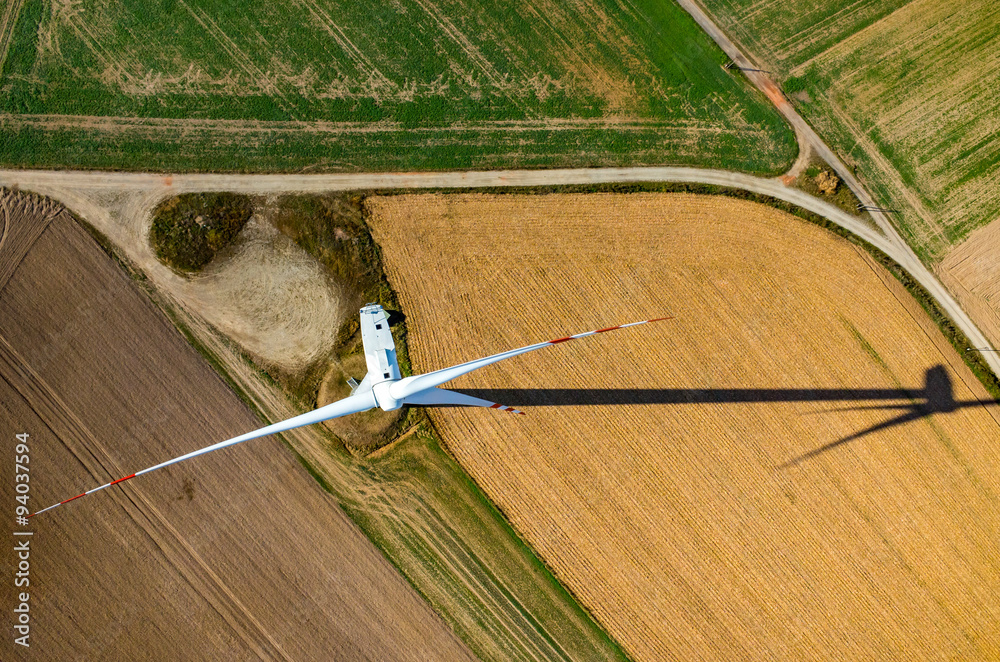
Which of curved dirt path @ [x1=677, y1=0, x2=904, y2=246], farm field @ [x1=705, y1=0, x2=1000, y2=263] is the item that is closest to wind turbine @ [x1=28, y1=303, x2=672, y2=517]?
curved dirt path @ [x1=677, y1=0, x2=904, y2=246]

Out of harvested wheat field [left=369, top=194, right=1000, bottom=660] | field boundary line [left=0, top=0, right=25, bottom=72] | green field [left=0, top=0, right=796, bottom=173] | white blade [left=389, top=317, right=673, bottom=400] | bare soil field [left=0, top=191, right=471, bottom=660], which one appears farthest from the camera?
field boundary line [left=0, top=0, right=25, bottom=72]

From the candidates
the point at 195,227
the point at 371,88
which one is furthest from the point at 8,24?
the point at 371,88

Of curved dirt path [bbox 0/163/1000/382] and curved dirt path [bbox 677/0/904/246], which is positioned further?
curved dirt path [bbox 677/0/904/246]

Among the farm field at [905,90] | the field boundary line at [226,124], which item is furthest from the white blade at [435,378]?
the farm field at [905,90]

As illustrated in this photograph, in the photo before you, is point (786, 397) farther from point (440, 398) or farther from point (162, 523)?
point (162, 523)

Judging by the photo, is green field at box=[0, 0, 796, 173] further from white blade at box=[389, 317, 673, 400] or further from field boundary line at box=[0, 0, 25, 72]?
white blade at box=[389, 317, 673, 400]

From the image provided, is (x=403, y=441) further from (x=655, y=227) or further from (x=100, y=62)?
(x=100, y=62)
